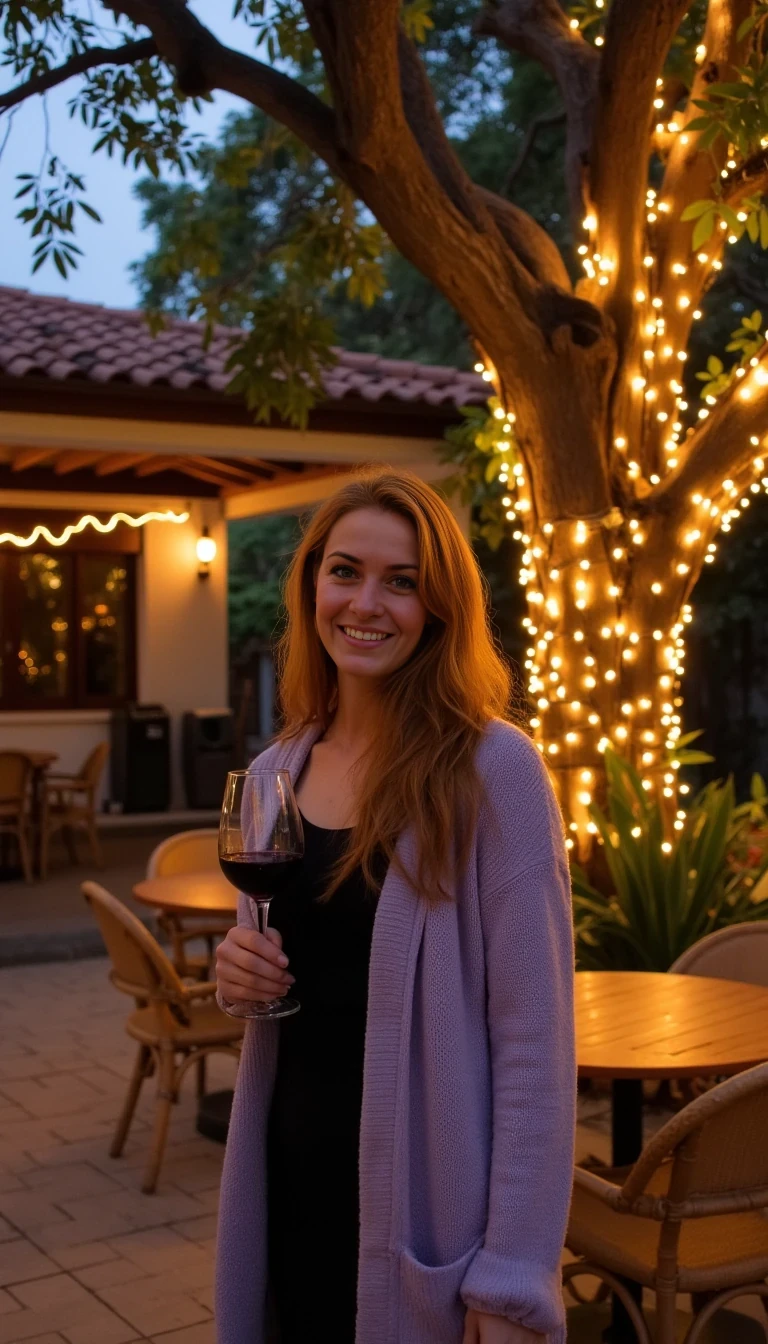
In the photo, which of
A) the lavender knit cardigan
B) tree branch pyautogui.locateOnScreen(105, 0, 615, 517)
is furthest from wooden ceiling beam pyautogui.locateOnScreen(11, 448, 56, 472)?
the lavender knit cardigan

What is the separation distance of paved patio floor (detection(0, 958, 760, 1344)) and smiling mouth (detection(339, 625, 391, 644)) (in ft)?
7.68

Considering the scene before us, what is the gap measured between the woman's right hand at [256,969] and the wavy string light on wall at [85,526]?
11.5 meters

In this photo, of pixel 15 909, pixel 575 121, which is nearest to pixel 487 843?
pixel 575 121

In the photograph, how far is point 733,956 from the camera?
13.3 feet

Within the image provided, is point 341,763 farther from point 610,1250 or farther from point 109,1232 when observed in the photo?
point 109,1232

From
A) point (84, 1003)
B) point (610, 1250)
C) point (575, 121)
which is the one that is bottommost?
point (84, 1003)

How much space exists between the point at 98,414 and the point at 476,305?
5.00 meters

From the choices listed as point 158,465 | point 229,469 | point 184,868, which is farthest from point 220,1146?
point 229,469

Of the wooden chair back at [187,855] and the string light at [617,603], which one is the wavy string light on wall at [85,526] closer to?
→ the wooden chair back at [187,855]

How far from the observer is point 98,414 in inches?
377

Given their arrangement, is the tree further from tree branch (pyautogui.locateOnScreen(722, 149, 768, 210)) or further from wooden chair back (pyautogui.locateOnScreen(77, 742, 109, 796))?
wooden chair back (pyautogui.locateOnScreen(77, 742, 109, 796))

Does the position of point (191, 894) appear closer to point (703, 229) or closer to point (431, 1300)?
point (703, 229)

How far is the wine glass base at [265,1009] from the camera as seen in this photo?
1820 mm

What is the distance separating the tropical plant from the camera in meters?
5.20
